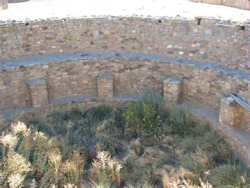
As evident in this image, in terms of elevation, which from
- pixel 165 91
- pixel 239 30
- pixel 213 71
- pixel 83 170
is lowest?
pixel 83 170

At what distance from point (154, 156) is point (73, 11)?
17.7 feet

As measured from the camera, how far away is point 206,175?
575 centimetres

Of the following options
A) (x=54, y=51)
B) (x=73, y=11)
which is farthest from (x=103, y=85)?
(x=73, y=11)

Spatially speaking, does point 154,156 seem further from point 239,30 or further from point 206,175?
point 239,30

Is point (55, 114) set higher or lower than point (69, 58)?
lower

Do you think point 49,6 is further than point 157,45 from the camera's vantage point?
Yes

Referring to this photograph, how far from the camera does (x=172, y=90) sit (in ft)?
25.0

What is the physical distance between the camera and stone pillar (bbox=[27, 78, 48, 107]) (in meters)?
7.66

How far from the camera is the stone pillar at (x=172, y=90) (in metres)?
7.55

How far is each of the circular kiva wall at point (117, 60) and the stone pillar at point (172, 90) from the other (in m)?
0.02

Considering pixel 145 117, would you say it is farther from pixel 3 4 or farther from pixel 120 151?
pixel 3 4

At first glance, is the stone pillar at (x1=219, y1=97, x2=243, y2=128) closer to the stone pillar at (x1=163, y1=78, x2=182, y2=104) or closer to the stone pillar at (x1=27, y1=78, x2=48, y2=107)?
the stone pillar at (x1=163, y1=78, x2=182, y2=104)

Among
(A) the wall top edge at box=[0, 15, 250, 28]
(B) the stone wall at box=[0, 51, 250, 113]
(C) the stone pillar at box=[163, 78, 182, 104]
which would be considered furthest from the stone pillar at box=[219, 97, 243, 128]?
(A) the wall top edge at box=[0, 15, 250, 28]

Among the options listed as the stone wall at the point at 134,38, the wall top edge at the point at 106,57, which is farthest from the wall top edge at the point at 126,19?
the wall top edge at the point at 106,57
